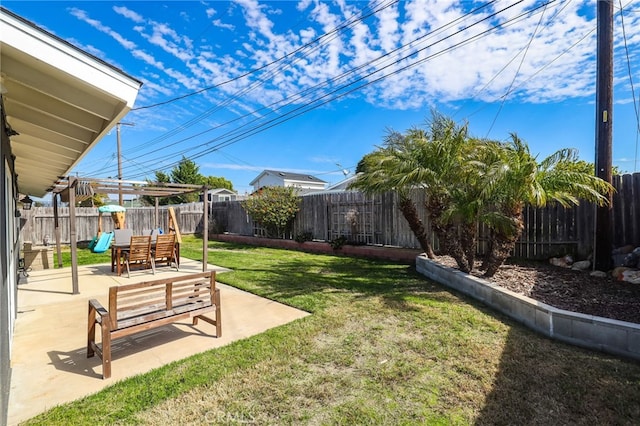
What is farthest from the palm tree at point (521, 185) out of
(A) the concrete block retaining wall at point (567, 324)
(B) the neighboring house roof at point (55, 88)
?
(B) the neighboring house roof at point (55, 88)

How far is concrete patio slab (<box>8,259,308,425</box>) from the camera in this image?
9.78 ft

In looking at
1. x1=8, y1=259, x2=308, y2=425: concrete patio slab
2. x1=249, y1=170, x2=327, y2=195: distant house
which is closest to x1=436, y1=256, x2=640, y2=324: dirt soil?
x1=8, y1=259, x2=308, y2=425: concrete patio slab

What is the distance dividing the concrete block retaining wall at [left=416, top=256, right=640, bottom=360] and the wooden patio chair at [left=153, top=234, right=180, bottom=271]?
7.61 m

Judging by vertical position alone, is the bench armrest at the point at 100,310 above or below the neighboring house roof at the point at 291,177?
below

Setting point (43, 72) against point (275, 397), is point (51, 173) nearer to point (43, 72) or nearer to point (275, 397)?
point (43, 72)

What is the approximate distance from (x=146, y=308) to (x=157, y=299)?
9.7 inches

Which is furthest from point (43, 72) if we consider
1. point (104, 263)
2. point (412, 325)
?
point (104, 263)

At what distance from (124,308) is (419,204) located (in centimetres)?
835

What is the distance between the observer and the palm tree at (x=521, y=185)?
202 inches

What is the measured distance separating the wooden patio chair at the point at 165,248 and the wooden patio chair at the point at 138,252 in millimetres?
240

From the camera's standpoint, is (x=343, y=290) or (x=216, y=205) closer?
(x=343, y=290)

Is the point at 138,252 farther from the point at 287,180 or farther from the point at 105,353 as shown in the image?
the point at 287,180

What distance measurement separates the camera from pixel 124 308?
136 inches

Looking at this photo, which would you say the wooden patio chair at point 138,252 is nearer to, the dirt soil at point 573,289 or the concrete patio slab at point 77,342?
the concrete patio slab at point 77,342
